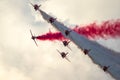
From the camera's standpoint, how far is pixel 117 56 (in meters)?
144

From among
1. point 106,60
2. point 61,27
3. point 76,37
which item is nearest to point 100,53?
point 106,60

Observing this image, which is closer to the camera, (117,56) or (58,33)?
(117,56)

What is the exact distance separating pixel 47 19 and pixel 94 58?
1466 inches

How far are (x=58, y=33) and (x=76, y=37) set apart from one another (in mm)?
20627

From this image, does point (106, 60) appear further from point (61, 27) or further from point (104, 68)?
point (61, 27)

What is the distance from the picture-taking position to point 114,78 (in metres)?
122

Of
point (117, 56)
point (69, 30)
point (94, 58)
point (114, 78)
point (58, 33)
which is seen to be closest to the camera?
point (114, 78)

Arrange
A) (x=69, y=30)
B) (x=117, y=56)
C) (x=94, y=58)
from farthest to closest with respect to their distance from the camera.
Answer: (x=69, y=30)
(x=117, y=56)
(x=94, y=58)

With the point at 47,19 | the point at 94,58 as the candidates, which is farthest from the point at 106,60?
the point at 47,19

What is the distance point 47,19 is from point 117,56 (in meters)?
33.2

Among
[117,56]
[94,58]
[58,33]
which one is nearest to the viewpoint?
[94,58]

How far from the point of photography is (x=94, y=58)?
432ft

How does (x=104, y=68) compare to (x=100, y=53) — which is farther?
(x=100, y=53)

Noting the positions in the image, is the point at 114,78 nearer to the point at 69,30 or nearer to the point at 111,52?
the point at 111,52
